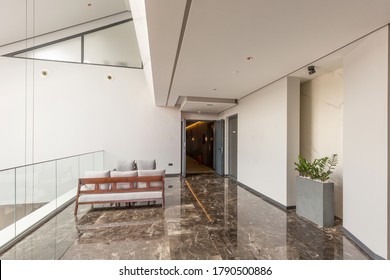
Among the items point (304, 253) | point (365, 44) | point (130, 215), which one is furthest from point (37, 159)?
point (365, 44)

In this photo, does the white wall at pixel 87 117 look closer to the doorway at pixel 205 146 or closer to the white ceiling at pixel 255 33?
the doorway at pixel 205 146

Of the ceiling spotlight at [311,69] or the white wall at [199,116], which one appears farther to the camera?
the white wall at [199,116]

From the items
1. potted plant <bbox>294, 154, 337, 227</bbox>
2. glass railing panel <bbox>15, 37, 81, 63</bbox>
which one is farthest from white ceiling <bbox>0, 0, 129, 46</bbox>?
potted plant <bbox>294, 154, 337, 227</bbox>

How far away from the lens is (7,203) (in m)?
2.67

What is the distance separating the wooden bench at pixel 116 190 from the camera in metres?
3.42

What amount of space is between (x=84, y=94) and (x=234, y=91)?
5.11 metres

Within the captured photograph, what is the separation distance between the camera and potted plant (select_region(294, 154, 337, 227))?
2863 millimetres

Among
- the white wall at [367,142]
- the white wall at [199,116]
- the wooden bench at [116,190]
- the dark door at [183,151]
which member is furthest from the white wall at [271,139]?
the wooden bench at [116,190]

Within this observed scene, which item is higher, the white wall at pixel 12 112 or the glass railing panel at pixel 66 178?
the white wall at pixel 12 112

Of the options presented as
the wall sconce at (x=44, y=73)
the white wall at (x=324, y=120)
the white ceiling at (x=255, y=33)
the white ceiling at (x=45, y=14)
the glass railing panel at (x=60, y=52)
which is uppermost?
the white ceiling at (x=45, y=14)

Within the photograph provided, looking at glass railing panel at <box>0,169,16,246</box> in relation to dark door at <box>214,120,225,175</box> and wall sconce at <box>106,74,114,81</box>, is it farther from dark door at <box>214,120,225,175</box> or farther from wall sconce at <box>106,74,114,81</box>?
dark door at <box>214,120,225,175</box>

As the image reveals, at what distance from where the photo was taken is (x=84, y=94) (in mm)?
6289

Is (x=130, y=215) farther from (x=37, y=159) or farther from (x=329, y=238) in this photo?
(x=37, y=159)

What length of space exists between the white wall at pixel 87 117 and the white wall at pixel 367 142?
5.28 meters
